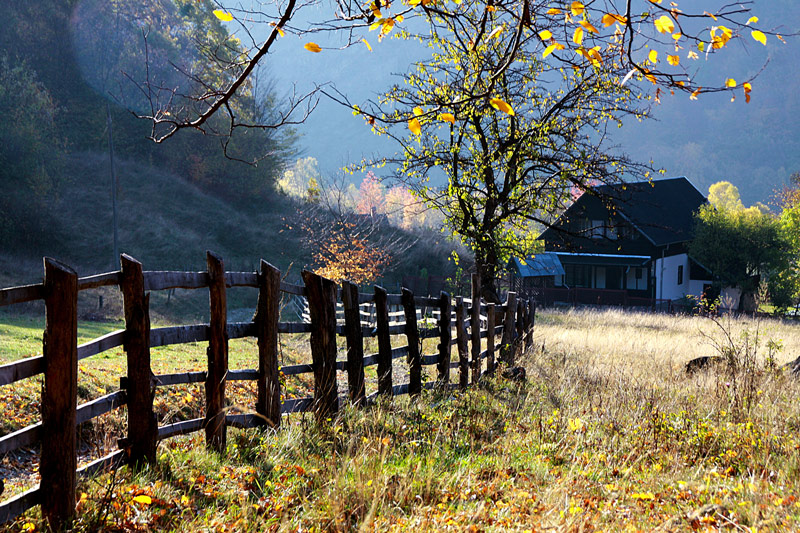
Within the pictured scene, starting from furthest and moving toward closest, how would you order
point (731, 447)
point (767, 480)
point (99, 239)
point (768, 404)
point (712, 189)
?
point (712, 189) → point (99, 239) → point (768, 404) → point (731, 447) → point (767, 480)

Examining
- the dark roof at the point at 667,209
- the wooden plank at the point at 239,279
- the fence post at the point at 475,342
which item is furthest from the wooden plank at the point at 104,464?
the dark roof at the point at 667,209

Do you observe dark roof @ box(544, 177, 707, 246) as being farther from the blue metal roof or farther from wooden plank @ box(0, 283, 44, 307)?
wooden plank @ box(0, 283, 44, 307)

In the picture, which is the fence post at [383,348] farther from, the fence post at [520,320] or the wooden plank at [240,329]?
the fence post at [520,320]

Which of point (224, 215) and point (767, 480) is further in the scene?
point (224, 215)

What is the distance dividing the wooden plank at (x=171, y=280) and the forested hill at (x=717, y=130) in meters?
135

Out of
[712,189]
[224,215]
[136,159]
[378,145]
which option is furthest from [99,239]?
[378,145]

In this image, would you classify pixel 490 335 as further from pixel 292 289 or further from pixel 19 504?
pixel 19 504

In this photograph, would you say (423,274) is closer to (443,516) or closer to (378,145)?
(443,516)

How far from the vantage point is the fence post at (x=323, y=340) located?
6160mm

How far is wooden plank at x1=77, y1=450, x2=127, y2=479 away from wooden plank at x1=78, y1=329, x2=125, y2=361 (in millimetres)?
733

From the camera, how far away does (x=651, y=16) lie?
4.09 meters

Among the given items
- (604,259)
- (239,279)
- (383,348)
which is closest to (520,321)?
(383,348)

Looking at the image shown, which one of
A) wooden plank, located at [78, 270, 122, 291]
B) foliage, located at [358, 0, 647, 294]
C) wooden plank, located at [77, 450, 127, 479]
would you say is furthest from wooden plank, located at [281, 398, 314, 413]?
foliage, located at [358, 0, 647, 294]

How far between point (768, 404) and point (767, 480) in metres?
2.34
